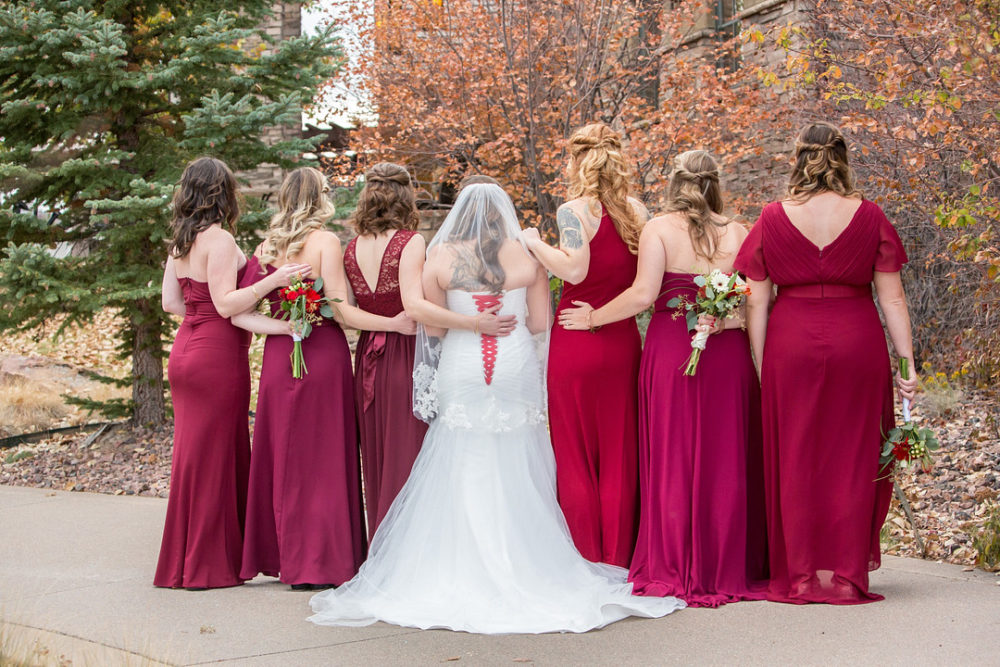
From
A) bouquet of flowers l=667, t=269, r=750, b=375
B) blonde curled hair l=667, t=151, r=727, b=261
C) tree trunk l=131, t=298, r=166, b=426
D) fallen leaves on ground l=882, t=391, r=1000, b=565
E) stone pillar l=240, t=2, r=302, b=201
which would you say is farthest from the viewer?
stone pillar l=240, t=2, r=302, b=201

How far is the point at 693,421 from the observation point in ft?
17.3

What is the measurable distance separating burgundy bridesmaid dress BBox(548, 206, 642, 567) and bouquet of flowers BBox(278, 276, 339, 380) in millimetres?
1394

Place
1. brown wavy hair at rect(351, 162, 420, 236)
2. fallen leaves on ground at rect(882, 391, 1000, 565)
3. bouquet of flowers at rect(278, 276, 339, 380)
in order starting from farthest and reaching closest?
1. fallen leaves on ground at rect(882, 391, 1000, 565)
2. brown wavy hair at rect(351, 162, 420, 236)
3. bouquet of flowers at rect(278, 276, 339, 380)

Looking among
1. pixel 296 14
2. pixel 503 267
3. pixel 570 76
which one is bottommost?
pixel 503 267

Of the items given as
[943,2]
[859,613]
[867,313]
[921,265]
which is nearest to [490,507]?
[859,613]

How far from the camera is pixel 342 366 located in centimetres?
576

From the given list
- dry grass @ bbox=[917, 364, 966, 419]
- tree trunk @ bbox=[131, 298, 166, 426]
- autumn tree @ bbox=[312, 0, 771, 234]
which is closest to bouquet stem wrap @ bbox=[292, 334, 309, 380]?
tree trunk @ bbox=[131, 298, 166, 426]

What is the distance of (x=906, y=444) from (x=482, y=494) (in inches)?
84.5

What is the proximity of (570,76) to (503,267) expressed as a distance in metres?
6.72

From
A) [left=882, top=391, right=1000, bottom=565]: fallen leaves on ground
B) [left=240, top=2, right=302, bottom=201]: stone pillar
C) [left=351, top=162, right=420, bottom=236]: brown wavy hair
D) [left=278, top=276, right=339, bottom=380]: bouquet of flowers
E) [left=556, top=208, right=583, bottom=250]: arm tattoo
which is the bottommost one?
[left=882, top=391, right=1000, bottom=565]: fallen leaves on ground

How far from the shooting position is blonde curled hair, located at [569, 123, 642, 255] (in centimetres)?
541

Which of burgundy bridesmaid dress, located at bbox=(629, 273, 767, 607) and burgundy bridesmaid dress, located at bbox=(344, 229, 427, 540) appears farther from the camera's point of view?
burgundy bridesmaid dress, located at bbox=(344, 229, 427, 540)

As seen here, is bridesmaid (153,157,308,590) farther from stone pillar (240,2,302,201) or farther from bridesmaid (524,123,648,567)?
stone pillar (240,2,302,201)

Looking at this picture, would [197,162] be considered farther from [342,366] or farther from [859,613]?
[859,613]
